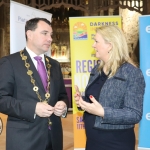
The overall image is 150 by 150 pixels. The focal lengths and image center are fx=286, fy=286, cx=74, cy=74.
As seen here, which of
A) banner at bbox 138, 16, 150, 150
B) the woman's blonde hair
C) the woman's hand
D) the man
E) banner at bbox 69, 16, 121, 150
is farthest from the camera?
banner at bbox 69, 16, 121, 150

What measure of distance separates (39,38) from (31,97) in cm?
50

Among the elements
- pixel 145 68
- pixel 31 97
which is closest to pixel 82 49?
pixel 145 68

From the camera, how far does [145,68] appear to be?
3877 millimetres

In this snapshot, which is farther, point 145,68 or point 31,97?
point 145,68

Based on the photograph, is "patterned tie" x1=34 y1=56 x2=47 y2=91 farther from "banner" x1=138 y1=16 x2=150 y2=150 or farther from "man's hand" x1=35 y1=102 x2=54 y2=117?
"banner" x1=138 y1=16 x2=150 y2=150

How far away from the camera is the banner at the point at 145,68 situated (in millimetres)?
3820

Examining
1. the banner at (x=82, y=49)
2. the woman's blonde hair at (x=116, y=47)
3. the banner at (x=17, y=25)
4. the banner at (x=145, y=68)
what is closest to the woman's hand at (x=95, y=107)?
the woman's blonde hair at (x=116, y=47)

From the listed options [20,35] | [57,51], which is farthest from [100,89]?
[57,51]

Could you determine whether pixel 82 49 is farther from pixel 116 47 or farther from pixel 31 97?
pixel 116 47

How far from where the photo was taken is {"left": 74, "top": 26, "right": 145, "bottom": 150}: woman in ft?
6.23

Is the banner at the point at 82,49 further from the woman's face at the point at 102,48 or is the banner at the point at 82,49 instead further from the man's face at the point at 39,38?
the woman's face at the point at 102,48

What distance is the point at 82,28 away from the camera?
15.0ft

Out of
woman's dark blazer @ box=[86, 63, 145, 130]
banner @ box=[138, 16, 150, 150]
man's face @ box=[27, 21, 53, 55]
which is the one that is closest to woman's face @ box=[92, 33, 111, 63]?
woman's dark blazer @ box=[86, 63, 145, 130]

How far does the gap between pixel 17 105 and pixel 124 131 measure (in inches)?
31.6
